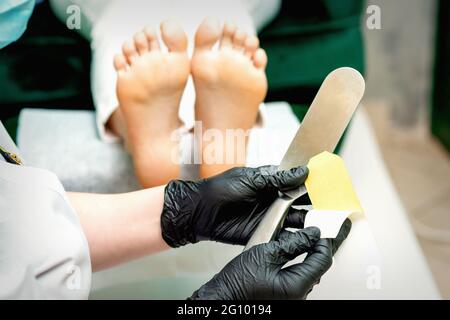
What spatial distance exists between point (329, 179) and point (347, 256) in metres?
0.09

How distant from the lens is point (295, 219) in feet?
1.94

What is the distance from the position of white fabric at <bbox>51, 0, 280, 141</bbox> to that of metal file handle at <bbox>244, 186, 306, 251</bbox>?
0.58 ft

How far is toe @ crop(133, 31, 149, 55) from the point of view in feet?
2.16

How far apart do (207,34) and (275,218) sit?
23cm

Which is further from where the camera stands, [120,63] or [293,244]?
[120,63]

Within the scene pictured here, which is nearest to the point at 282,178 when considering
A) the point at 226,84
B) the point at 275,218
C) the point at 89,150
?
the point at 275,218

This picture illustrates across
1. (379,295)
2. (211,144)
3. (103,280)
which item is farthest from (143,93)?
(379,295)

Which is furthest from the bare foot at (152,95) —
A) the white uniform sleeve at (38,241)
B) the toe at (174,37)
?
the white uniform sleeve at (38,241)

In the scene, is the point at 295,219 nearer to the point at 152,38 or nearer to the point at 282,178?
the point at 282,178

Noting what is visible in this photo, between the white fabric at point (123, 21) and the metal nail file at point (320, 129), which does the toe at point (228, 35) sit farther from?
the metal nail file at point (320, 129)

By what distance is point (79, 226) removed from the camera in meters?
0.58

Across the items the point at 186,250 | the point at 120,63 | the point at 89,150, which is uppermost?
the point at 120,63

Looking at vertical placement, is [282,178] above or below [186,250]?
above
